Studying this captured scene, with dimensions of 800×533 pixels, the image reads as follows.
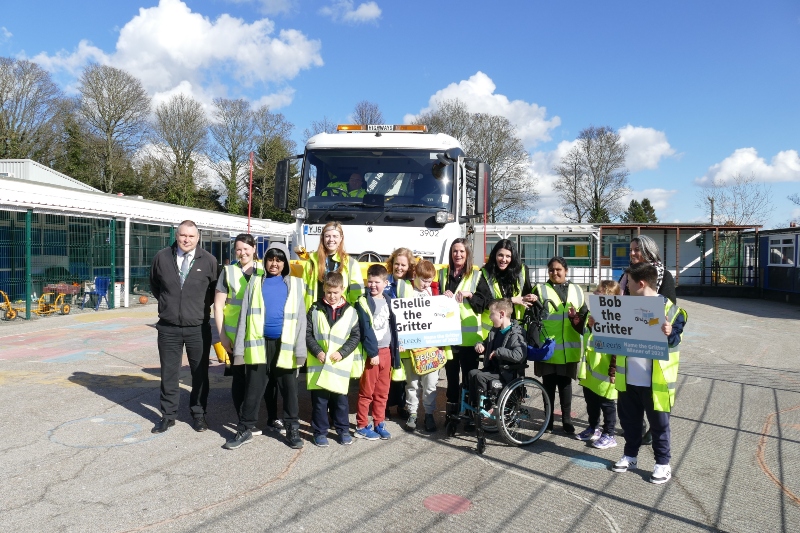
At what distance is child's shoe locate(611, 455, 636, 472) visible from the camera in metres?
4.80

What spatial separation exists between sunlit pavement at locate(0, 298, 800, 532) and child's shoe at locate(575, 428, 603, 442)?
4.6 inches

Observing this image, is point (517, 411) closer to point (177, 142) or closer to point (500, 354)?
point (500, 354)

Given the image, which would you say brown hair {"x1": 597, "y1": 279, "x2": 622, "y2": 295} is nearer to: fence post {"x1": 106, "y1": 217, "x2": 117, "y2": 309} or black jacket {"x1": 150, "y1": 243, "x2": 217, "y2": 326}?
black jacket {"x1": 150, "y1": 243, "x2": 217, "y2": 326}

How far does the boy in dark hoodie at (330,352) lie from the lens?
17.5 ft

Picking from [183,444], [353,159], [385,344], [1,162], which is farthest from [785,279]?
[1,162]

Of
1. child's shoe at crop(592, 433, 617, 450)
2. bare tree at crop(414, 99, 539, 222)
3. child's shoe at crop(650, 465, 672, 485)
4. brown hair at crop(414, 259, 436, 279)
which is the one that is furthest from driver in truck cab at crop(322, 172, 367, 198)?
bare tree at crop(414, 99, 539, 222)

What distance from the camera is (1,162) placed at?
27.9m

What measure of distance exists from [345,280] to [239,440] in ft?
5.66

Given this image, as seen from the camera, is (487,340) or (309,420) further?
(309,420)

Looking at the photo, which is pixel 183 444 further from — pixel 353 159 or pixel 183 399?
pixel 353 159

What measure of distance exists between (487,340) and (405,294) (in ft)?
3.05

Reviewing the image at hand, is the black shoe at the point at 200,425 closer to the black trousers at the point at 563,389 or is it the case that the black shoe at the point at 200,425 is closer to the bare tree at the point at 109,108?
the black trousers at the point at 563,389

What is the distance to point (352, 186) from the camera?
8.26 m

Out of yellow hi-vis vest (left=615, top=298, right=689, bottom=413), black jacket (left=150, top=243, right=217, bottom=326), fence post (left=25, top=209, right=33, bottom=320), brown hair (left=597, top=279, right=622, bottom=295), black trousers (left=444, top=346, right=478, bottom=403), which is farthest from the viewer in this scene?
fence post (left=25, top=209, right=33, bottom=320)
